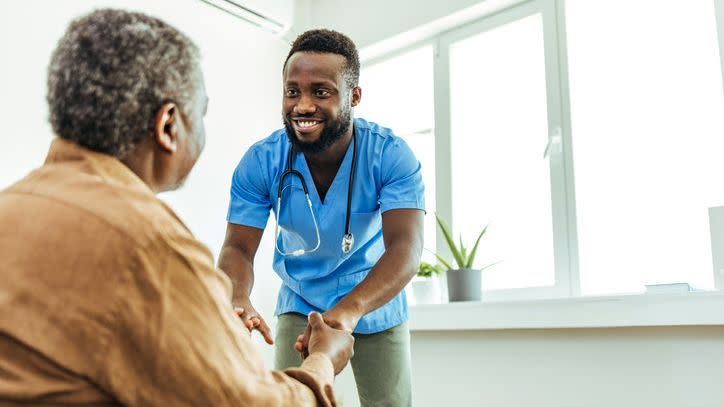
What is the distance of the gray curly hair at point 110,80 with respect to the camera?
2.65 ft

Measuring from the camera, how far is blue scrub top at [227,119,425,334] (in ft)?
6.08

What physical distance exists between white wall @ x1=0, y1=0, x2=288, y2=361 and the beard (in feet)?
4.31

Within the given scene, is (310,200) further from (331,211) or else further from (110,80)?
(110,80)

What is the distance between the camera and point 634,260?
2689 mm

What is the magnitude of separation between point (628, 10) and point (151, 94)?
8.30 ft

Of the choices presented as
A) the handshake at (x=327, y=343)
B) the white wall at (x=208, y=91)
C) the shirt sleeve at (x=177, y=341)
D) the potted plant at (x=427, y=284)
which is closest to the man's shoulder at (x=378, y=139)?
the handshake at (x=327, y=343)

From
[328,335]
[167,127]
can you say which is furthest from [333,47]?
[167,127]

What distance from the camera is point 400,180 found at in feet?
5.97

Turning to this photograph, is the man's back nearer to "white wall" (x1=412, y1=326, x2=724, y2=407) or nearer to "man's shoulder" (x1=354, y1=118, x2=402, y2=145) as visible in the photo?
"man's shoulder" (x1=354, y1=118, x2=402, y2=145)

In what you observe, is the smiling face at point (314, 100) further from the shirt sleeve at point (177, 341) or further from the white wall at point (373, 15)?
the white wall at point (373, 15)

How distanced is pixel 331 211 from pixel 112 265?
1.17 m

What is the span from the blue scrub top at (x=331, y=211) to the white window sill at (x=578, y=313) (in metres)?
0.85

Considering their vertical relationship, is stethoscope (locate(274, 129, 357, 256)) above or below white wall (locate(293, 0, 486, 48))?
below

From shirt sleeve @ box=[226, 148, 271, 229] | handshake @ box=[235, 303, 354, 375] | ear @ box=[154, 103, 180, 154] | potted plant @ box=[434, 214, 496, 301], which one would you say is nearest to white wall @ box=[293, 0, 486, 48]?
potted plant @ box=[434, 214, 496, 301]
